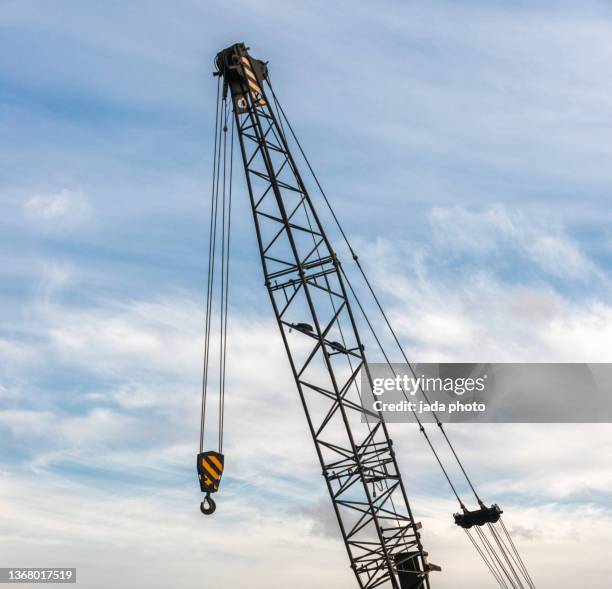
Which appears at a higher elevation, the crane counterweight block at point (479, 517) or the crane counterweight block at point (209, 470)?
the crane counterweight block at point (209, 470)

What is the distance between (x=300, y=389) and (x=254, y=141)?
11.0 meters

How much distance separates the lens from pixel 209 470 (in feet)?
100

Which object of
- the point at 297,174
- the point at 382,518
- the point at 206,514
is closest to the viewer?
the point at 206,514

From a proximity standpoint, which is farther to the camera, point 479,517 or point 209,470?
point 479,517

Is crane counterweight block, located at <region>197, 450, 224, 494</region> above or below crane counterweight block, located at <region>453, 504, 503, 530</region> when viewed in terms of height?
above

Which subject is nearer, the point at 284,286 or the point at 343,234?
the point at 284,286

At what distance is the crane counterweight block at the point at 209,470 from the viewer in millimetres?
30406

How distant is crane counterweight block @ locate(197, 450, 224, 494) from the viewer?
30.4 m

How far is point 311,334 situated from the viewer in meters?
32.9

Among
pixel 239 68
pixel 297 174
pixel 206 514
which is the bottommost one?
pixel 206 514

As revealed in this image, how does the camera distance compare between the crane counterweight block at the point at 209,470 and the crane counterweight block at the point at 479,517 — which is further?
the crane counterweight block at the point at 479,517

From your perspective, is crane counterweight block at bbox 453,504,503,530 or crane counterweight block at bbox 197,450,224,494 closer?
crane counterweight block at bbox 197,450,224,494

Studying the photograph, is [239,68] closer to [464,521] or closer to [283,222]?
[283,222]

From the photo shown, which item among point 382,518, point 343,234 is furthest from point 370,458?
point 343,234
